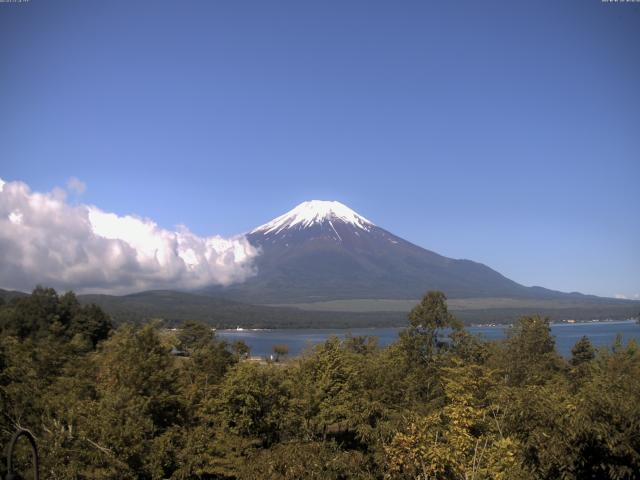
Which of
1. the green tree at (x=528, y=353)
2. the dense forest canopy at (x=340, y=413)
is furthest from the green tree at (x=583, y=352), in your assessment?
the dense forest canopy at (x=340, y=413)

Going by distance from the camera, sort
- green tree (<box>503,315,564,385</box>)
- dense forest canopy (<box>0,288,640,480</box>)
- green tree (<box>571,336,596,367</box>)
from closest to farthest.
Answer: dense forest canopy (<box>0,288,640,480</box>) → green tree (<box>503,315,564,385</box>) → green tree (<box>571,336,596,367</box>)

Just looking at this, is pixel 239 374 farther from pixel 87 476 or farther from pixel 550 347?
pixel 550 347

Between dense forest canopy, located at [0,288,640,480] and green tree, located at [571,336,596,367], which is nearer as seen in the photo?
dense forest canopy, located at [0,288,640,480]

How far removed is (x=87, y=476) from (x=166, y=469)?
10.3ft

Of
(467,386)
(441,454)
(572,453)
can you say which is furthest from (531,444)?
(467,386)

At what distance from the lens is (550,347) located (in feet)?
110

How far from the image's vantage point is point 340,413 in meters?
18.8

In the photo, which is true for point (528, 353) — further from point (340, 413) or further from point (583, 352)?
point (340, 413)

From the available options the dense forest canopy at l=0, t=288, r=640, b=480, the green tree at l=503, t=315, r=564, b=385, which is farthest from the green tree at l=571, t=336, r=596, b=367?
the dense forest canopy at l=0, t=288, r=640, b=480

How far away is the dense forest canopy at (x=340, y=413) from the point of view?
867 cm

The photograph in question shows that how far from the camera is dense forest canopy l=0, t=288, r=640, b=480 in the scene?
8.67 meters

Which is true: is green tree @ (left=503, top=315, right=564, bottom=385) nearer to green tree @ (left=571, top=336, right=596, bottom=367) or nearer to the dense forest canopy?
the dense forest canopy

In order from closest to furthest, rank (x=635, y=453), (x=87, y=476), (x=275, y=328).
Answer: (x=635, y=453), (x=87, y=476), (x=275, y=328)

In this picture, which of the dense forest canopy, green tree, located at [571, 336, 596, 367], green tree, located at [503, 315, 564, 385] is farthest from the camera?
green tree, located at [571, 336, 596, 367]
